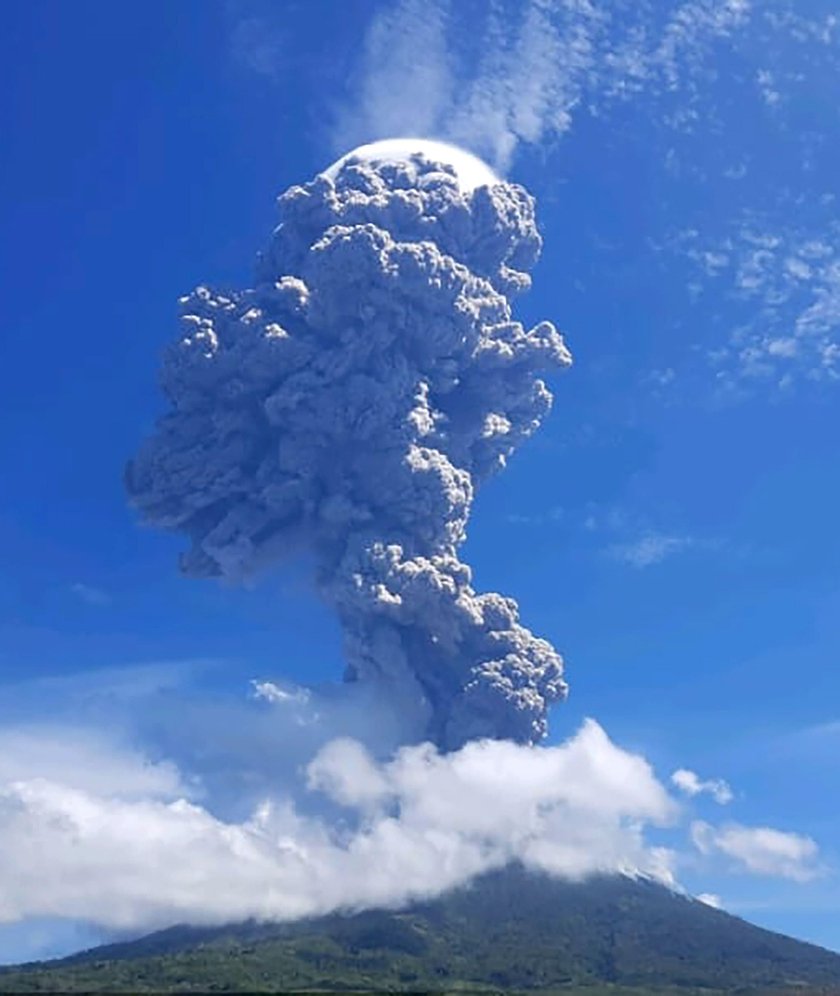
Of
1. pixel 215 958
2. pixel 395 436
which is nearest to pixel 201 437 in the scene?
pixel 395 436

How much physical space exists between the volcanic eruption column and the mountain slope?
23.6m

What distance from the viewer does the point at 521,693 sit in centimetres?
10756

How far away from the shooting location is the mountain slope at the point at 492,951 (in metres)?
106

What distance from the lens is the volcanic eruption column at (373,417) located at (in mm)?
103750

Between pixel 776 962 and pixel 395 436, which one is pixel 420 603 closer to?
pixel 395 436

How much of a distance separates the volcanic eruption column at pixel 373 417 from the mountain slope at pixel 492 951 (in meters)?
23.6

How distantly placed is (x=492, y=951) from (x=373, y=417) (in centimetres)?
5507

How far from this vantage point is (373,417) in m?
104

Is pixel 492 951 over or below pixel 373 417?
below

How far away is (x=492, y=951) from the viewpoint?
119500 mm

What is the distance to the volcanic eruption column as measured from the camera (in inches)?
4085

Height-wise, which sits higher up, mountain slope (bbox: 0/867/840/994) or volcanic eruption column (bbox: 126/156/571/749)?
volcanic eruption column (bbox: 126/156/571/749)

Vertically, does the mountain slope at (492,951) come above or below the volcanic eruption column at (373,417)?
below

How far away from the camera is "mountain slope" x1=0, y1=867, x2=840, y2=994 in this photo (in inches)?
4183
